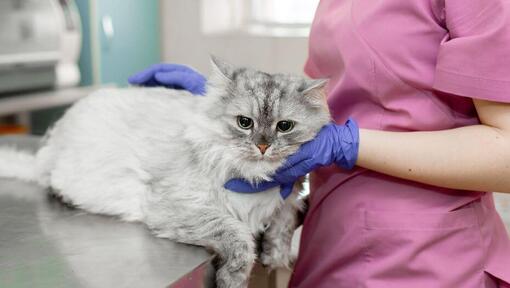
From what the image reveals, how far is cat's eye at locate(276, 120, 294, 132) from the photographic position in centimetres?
110

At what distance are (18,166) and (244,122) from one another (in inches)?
28.3

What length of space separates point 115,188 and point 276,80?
1.40 ft

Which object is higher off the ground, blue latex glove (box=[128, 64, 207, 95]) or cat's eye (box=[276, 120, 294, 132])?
blue latex glove (box=[128, 64, 207, 95])

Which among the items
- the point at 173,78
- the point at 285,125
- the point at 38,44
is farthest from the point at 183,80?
the point at 38,44

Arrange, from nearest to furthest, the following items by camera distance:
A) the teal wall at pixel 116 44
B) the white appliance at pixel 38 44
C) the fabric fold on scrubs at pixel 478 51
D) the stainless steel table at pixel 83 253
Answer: the stainless steel table at pixel 83 253 < the fabric fold on scrubs at pixel 478 51 < the white appliance at pixel 38 44 < the teal wall at pixel 116 44

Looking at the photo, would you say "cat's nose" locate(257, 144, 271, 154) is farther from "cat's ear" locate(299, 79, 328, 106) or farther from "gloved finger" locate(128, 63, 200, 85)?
"gloved finger" locate(128, 63, 200, 85)

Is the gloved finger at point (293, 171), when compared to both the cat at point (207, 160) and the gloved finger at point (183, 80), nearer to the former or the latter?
the cat at point (207, 160)

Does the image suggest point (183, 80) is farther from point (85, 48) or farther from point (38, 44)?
point (85, 48)

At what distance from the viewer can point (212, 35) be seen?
3.57 metres

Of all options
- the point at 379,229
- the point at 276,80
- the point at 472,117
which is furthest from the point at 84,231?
the point at 472,117

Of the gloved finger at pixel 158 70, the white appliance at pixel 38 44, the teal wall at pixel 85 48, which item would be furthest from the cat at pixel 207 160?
the teal wall at pixel 85 48

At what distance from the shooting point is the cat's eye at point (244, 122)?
1.10 metres

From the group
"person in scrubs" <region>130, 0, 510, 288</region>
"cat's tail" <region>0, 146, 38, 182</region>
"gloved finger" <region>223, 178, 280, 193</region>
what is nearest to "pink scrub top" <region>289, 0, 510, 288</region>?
"person in scrubs" <region>130, 0, 510, 288</region>

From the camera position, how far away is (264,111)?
3.58 ft
